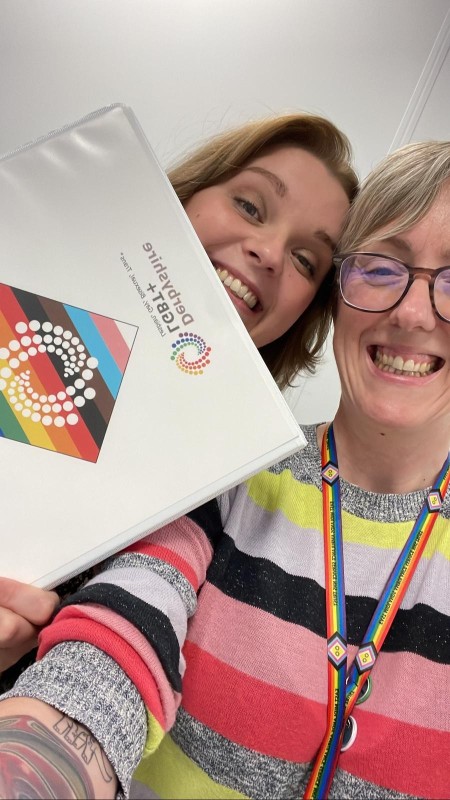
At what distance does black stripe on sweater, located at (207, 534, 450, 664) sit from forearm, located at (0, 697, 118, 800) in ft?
1.11

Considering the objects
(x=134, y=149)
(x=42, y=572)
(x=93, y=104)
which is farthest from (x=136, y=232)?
(x=93, y=104)

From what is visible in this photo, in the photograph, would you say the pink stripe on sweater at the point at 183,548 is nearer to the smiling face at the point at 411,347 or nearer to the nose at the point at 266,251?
the smiling face at the point at 411,347

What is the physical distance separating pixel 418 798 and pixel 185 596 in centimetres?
43

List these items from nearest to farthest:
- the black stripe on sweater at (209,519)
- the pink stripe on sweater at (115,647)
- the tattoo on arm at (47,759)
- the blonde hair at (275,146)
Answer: the tattoo on arm at (47,759) → the pink stripe on sweater at (115,647) → the black stripe on sweater at (209,519) → the blonde hair at (275,146)

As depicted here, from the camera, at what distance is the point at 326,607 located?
86 cm

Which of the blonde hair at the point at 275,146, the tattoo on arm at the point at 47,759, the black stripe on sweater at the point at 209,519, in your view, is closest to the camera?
the tattoo on arm at the point at 47,759

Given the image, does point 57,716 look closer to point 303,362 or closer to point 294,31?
point 303,362

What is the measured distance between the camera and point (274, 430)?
0.79m

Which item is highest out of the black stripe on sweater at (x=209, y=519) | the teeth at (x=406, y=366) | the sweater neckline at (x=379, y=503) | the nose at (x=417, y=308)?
the nose at (x=417, y=308)

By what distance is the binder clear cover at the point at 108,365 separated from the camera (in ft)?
2.56

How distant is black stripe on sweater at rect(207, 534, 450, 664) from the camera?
0.82 m

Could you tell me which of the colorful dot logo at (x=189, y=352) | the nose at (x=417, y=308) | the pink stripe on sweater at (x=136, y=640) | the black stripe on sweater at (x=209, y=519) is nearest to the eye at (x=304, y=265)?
the nose at (x=417, y=308)

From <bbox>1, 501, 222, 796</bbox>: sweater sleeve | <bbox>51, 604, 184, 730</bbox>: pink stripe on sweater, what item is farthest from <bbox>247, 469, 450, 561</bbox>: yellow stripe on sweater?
<bbox>51, 604, 184, 730</bbox>: pink stripe on sweater

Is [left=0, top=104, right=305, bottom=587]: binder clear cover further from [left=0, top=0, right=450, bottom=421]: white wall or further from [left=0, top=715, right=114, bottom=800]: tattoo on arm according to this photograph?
[left=0, top=0, right=450, bottom=421]: white wall
